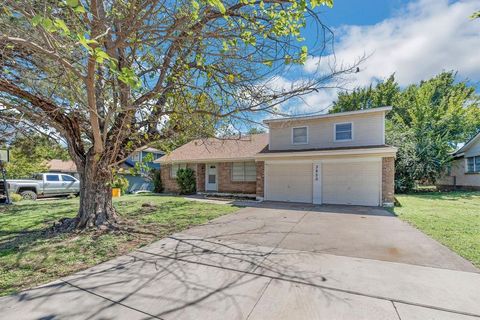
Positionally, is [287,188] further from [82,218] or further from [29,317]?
[29,317]

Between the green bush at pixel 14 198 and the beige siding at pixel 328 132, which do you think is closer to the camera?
the beige siding at pixel 328 132

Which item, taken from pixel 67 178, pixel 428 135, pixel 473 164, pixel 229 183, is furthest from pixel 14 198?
pixel 473 164

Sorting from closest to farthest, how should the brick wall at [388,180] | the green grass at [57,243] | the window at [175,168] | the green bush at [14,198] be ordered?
the green grass at [57,243]
the brick wall at [388,180]
the green bush at [14,198]
the window at [175,168]

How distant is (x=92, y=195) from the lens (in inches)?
264

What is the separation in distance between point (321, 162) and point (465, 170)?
1425 cm

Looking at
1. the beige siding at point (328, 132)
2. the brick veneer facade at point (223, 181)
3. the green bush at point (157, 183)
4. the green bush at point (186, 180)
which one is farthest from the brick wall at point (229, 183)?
the green bush at point (157, 183)

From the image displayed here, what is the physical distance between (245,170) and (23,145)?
11127 millimetres

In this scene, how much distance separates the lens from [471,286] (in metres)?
3.36

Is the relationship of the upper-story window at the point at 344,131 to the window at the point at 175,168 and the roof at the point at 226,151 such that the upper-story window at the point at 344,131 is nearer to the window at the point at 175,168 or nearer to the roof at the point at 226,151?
the roof at the point at 226,151

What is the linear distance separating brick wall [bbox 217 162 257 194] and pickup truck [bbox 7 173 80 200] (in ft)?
36.5

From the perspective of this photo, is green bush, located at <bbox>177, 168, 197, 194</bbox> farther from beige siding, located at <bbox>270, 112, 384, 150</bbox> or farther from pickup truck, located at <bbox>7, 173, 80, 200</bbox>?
pickup truck, located at <bbox>7, 173, 80, 200</bbox>

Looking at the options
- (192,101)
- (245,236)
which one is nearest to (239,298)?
(245,236)

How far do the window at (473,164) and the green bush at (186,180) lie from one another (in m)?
19.8

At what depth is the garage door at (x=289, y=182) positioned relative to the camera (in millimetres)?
12344
